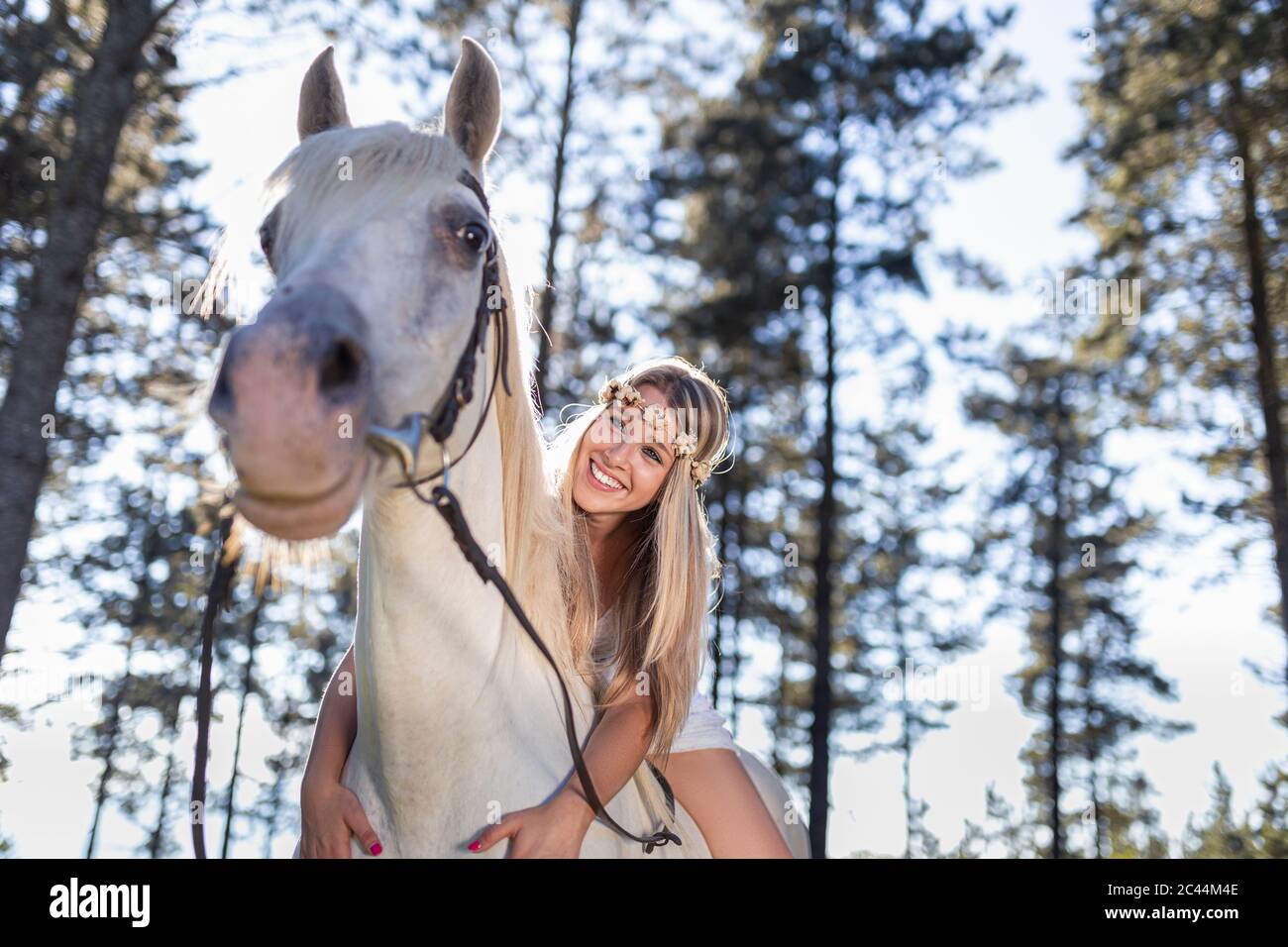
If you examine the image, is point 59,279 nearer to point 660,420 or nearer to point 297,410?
point 660,420

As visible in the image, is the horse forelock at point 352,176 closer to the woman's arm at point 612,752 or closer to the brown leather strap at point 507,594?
the brown leather strap at point 507,594

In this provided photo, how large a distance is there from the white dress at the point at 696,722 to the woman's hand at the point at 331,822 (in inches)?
36.1

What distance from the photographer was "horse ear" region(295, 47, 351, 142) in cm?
309

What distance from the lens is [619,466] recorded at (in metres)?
3.75

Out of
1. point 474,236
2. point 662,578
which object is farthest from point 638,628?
point 474,236

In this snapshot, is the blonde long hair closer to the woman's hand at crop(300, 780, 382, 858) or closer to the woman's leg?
the woman's leg

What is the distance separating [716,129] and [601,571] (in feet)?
45.7

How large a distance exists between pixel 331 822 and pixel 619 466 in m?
1.63

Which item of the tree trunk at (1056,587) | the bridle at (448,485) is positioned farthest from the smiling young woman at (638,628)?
the tree trunk at (1056,587)

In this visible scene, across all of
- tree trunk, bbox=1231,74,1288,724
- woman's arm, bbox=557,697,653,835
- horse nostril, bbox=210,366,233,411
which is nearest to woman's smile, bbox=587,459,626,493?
woman's arm, bbox=557,697,653,835

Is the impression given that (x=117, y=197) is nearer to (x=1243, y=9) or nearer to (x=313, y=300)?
(x=313, y=300)
